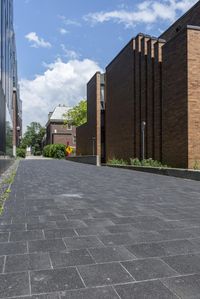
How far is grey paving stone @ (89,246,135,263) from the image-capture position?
3.57 m

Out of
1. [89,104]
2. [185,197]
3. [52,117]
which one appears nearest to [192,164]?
[185,197]

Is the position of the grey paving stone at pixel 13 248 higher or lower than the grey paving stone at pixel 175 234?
higher

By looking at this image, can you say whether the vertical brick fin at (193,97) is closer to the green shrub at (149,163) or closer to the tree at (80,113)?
the green shrub at (149,163)

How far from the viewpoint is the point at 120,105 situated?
25219mm

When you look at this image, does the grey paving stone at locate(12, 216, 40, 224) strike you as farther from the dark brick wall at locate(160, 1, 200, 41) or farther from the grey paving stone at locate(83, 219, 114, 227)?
the dark brick wall at locate(160, 1, 200, 41)

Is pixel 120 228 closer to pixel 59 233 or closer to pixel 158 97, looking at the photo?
pixel 59 233

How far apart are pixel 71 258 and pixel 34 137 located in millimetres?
Answer: 102482

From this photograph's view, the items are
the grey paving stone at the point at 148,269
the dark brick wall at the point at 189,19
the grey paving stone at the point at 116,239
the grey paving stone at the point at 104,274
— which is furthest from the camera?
the dark brick wall at the point at 189,19

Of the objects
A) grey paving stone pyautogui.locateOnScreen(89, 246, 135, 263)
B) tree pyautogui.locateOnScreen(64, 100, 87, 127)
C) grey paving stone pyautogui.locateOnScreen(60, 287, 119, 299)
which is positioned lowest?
grey paving stone pyautogui.locateOnScreen(60, 287, 119, 299)

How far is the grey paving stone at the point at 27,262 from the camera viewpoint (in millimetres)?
3291

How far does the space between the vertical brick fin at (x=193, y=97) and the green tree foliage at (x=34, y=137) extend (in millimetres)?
88162

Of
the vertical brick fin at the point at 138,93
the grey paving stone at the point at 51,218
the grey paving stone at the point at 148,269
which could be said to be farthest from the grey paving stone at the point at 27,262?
the vertical brick fin at the point at 138,93

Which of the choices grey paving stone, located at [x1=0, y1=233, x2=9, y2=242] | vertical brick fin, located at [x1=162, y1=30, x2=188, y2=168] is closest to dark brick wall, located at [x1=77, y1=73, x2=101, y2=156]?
vertical brick fin, located at [x1=162, y1=30, x2=188, y2=168]

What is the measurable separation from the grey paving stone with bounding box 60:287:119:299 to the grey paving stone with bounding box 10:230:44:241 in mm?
1757
